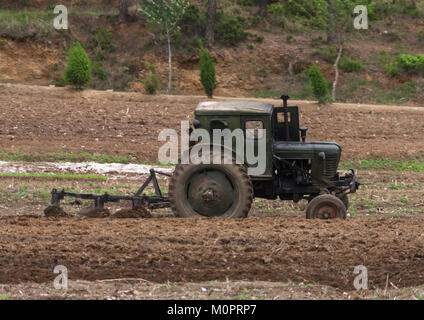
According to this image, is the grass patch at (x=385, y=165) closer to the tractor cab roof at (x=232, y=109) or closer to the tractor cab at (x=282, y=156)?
the tractor cab at (x=282, y=156)

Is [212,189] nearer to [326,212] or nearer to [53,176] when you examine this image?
[326,212]

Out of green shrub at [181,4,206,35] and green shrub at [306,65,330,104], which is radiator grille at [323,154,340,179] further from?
green shrub at [181,4,206,35]

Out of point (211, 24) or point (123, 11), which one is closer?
point (211, 24)

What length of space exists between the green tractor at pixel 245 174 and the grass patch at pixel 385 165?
8623 millimetres

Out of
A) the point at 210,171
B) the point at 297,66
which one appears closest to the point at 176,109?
the point at 297,66

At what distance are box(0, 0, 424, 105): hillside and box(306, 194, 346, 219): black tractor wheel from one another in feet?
66.5

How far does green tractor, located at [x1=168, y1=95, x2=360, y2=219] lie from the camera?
11406 mm

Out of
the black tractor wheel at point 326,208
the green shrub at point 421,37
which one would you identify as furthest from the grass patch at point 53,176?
the green shrub at point 421,37

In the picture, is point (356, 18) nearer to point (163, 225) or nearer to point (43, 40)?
point (43, 40)

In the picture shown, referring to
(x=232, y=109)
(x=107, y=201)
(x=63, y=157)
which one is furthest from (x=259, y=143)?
(x=63, y=157)

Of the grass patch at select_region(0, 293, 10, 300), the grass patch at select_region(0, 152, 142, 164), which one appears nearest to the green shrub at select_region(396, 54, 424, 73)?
the grass patch at select_region(0, 152, 142, 164)

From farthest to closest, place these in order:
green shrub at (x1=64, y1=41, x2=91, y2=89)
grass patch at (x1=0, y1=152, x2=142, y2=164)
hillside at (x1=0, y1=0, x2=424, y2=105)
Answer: hillside at (x1=0, y1=0, x2=424, y2=105)
green shrub at (x1=64, y1=41, x2=91, y2=89)
grass patch at (x1=0, y1=152, x2=142, y2=164)

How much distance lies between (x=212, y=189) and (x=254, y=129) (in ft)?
4.39

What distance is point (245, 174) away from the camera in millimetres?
11297
